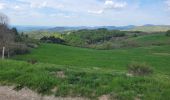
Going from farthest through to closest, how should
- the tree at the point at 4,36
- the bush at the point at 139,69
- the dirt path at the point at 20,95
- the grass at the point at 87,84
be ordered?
the tree at the point at 4,36 < the bush at the point at 139,69 < the dirt path at the point at 20,95 < the grass at the point at 87,84

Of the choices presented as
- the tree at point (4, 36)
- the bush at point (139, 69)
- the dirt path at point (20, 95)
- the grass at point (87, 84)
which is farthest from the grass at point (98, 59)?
the dirt path at point (20, 95)

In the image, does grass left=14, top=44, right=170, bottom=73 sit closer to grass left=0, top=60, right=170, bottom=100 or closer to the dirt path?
grass left=0, top=60, right=170, bottom=100

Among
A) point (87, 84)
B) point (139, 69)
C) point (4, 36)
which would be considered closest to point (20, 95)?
point (87, 84)

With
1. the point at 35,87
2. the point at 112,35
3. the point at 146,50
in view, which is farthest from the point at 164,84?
the point at 112,35

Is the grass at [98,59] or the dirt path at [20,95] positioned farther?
the grass at [98,59]

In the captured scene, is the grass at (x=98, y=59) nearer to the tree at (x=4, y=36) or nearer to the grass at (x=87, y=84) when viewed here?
the tree at (x=4, y=36)

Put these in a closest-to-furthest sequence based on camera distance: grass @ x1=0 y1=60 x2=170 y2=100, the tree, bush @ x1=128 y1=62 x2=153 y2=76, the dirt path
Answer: grass @ x1=0 y1=60 x2=170 y2=100 < the dirt path < bush @ x1=128 y1=62 x2=153 y2=76 < the tree

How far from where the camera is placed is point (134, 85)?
1059 centimetres

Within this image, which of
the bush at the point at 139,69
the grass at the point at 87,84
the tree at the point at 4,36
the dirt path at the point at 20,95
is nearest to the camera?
the grass at the point at 87,84

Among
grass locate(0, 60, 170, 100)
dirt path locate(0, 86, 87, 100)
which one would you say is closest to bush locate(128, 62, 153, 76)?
grass locate(0, 60, 170, 100)

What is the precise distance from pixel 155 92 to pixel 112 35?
14774cm

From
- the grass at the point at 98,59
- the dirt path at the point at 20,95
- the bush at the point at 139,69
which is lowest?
the grass at the point at 98,59

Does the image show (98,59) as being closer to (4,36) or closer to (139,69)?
(4,36)

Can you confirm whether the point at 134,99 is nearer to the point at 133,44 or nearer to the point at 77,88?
the point at 77,88
